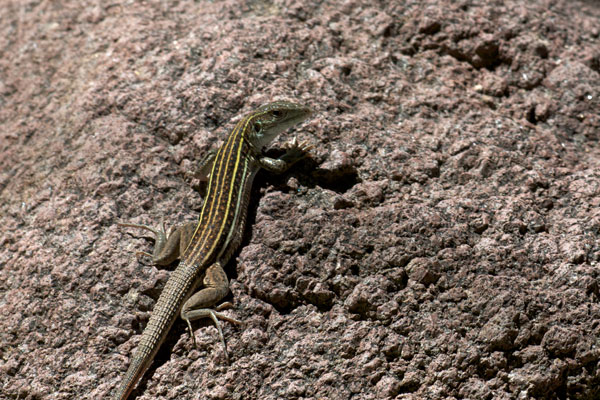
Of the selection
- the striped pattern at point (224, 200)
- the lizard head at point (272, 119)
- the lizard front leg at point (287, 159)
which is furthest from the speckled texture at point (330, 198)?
the lizard head at point (272, 119)

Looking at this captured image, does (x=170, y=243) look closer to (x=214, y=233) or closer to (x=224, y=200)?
(x=214, y=233)

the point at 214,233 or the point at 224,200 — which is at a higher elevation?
the point at 224,200

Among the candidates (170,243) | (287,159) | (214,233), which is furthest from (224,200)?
(287,159)

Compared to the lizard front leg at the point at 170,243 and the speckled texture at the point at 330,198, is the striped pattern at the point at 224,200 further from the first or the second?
the speckled texture at the point at 330,198

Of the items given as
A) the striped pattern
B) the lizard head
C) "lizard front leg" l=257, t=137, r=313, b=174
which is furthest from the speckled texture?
the lizard head

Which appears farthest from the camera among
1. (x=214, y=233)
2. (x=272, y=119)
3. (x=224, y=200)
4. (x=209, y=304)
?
(x=272, y=119)

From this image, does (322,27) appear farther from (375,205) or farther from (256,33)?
(375,205)

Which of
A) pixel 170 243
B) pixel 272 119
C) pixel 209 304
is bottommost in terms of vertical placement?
pixel 209 304

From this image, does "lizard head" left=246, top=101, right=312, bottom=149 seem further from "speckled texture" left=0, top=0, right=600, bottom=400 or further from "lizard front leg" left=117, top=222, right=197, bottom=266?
"lizard front leg" left=117, top=222, right=197, bottom=266
